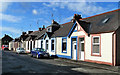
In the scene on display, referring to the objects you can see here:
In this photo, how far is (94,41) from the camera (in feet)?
51.1

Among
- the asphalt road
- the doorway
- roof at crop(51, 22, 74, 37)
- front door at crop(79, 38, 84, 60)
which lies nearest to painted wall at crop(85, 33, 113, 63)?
front door at crop(79, 38, 84, 60)

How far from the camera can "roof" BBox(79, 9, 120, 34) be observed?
46.6ft

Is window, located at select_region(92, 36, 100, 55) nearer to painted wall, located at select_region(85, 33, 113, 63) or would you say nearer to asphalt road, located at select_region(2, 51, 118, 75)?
painted wall, located at select_region(85, 33, 113, 63)

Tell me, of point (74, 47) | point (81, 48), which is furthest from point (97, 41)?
point (74, 47)

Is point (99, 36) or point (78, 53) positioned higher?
point (99, 36)

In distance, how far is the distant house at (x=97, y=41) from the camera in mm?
13344

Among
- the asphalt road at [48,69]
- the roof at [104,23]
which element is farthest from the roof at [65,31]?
the asphalt road at [48,69]

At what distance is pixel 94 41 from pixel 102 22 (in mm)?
2651

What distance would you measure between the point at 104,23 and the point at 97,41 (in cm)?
236

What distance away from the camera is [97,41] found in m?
15.3

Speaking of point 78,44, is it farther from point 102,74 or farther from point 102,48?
point 102,74

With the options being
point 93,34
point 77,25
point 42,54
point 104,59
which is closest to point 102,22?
point 93,34

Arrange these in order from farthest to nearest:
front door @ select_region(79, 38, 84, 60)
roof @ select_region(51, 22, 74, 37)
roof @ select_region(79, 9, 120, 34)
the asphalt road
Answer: roof @ select_region(51, 22, 74, 37) < front door @ select_region(79, 38, 84, 60) < roof @ select_region(79, 9, 120, 34) < the asphalt road

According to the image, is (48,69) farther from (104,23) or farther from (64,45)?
(64,45)
